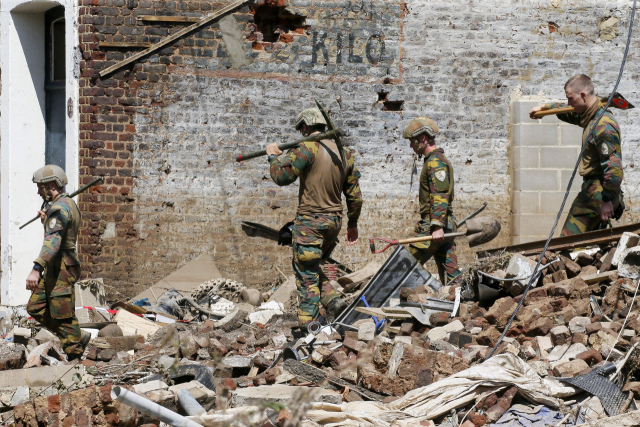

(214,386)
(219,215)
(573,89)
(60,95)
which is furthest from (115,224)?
(573,89)

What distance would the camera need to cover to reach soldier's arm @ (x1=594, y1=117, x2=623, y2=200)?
6.17m

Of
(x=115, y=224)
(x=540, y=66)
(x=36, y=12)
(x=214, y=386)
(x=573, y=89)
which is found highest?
(x=36, y=12)

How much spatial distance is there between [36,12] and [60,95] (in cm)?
110

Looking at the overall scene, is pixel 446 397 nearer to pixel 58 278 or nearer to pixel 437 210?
pixel 437 210

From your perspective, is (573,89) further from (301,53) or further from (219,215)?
(219,215)

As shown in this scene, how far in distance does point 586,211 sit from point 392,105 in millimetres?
3315

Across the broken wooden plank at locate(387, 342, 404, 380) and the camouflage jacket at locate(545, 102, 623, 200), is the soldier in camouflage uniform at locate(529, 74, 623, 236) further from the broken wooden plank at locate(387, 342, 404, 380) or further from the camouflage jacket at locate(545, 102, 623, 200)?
the broken wooden plank at locate(387, 342, 404, 380)

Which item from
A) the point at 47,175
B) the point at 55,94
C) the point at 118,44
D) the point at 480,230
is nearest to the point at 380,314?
the point at 480,230

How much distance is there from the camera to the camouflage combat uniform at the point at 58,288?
6098 mm

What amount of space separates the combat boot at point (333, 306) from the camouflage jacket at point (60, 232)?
2.24 m

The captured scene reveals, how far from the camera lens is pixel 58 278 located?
20.2 feet

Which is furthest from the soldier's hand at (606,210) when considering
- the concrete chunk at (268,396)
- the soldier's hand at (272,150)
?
the concrete chunk at (268,396)

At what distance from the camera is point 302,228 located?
20.8ft

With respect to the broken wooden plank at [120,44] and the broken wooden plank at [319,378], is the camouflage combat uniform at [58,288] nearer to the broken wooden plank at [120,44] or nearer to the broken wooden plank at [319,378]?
the broken wooden plank at [319,378]
